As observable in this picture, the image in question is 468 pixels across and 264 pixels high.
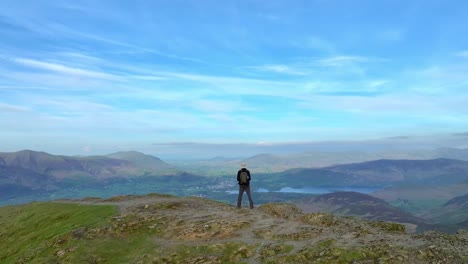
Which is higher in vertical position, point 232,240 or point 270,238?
point 270,238

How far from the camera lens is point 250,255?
33.1m

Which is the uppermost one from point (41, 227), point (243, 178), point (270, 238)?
point (243, 178)

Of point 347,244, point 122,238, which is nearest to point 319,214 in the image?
point 347,244

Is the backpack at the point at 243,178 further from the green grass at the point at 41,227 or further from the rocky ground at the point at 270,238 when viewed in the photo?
the green grass at the point at 41,227

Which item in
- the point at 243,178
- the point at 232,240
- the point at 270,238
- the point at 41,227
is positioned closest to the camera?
the point at 270,238

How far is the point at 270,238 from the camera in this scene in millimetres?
36688

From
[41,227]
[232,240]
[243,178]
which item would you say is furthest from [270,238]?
[41,227]

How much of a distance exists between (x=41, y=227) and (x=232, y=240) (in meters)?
36.5

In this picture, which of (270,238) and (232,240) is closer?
(270,238)

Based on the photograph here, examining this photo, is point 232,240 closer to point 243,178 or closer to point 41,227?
point 243,178

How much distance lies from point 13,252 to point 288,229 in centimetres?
3812

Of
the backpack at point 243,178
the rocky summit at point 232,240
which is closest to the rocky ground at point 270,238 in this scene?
the rocky summit at point 232,240

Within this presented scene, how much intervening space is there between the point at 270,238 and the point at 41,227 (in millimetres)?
40118

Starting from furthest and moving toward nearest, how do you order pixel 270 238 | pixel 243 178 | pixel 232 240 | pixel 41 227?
pixel 41 227 < pixel 243 178 < pixel 232 240 < pixel 270 238
